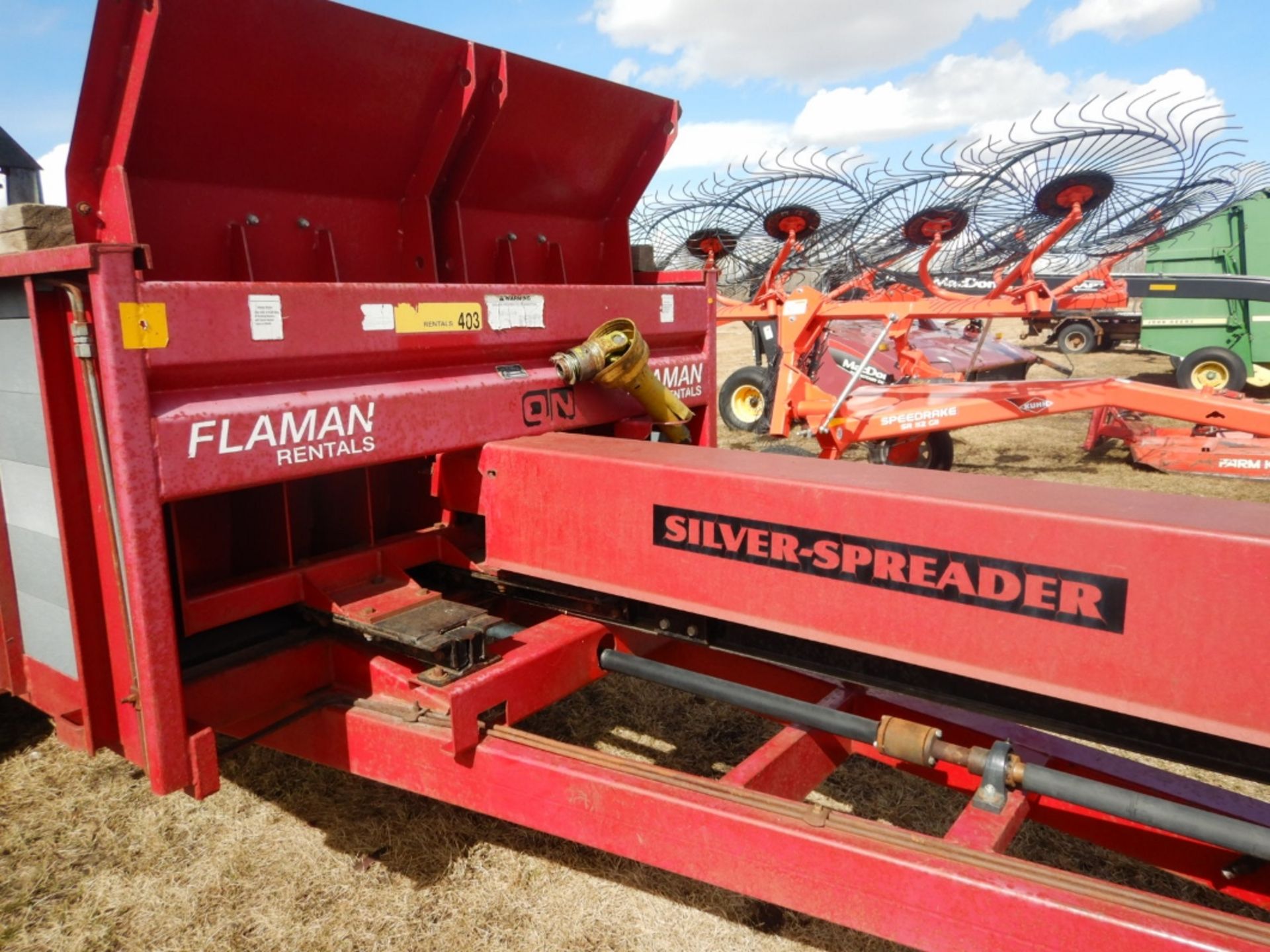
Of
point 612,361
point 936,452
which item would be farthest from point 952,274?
point 612,361

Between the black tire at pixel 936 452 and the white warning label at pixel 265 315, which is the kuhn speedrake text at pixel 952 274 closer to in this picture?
the black tire at pixel 936 452

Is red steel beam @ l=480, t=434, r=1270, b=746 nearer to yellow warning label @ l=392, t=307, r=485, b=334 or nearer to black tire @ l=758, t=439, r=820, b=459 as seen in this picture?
yellow warning label @ l=392, t=307, r=485, b=334

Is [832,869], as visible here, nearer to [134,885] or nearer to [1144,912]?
[1144,912]

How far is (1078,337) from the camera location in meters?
19.3

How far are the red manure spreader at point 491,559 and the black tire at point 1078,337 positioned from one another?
17930mm

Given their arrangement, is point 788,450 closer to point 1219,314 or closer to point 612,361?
point 612,361

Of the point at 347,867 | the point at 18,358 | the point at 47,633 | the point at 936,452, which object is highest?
the point at 18,358

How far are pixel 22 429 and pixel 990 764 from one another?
2244 millimetres

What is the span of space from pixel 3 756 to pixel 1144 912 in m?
3.52

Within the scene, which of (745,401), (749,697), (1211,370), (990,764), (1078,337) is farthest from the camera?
(1078,337)

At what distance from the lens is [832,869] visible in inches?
69.2

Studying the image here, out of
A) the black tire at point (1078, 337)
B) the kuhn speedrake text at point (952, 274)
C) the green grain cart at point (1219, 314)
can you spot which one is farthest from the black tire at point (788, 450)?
the black tire at point (1078, 337)

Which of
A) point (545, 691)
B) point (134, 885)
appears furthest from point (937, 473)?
point (134, 885)

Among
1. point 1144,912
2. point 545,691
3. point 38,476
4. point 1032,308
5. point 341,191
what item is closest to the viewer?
point 1144,912
